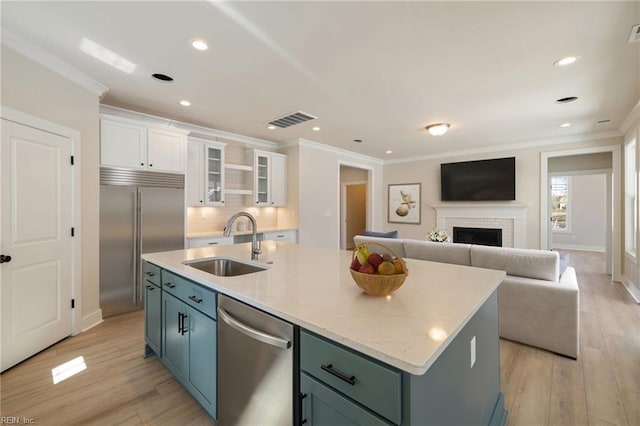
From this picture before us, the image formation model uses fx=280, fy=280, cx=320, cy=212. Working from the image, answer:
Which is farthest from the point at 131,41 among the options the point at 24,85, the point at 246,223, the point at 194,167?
the point at 246,223

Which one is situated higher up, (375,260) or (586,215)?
(586,215)

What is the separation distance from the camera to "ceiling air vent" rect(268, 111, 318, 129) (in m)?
3.93

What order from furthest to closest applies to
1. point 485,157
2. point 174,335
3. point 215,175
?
point 485,157, point 215,175, point 174,335

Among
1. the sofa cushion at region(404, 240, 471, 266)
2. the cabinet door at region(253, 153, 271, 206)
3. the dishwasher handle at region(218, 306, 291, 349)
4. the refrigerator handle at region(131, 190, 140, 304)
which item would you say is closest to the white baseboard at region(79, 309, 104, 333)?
the refrigerator handle at region(131, 190, 140, 304)

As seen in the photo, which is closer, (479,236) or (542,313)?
(542,313)

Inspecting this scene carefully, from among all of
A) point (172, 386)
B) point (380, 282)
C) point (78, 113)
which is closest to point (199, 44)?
point (78, 113)

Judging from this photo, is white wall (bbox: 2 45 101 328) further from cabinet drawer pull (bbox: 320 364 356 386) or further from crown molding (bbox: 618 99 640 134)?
crown molding (bbox: 618 99 640 134)

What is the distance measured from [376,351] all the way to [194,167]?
419 cm

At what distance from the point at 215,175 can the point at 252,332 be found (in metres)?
3.79

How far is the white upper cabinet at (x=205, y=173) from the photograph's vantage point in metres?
4.25

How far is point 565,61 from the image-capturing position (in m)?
2.48

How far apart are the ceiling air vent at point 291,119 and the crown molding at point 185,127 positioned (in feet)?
3.45

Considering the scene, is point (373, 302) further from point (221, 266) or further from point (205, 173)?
point (205, 173)

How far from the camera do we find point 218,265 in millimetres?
2299
